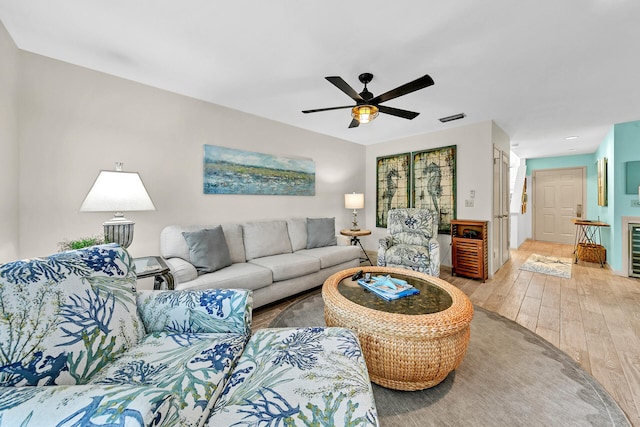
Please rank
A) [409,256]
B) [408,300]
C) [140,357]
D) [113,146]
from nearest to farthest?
[140,357]
[408,300]
[113,146]
[409,256]

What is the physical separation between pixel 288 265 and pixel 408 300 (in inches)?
53.5

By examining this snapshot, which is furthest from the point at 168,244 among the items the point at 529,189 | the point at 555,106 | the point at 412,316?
the point at 529,189

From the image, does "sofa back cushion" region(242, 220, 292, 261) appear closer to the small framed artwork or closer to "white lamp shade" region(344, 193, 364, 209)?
"white lamp shade" region(344, 193, 364, 209)

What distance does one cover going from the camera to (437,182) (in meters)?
4.14

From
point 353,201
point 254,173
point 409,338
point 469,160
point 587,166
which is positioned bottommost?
point 409,338

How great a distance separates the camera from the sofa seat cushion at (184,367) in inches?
32.4

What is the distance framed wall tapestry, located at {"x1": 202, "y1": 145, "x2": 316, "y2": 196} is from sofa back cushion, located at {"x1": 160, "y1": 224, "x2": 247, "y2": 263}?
579 millimetres

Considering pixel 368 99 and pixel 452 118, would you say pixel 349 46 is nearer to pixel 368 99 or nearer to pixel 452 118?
pixel 368 99

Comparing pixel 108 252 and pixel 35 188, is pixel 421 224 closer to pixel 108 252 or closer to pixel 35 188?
pixel 108 252

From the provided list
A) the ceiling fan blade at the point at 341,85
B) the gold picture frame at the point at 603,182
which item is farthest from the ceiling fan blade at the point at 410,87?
the gold picture frame at the point at 603,182

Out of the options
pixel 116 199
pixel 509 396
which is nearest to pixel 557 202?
pixel 509 396

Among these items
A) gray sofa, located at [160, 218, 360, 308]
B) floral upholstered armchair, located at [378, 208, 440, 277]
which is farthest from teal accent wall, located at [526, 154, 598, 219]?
gray sofa, located at [160, 218, 360, 308]

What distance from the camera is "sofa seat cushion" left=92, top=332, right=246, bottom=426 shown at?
82cm

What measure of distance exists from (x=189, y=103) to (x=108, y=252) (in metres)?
2.21
